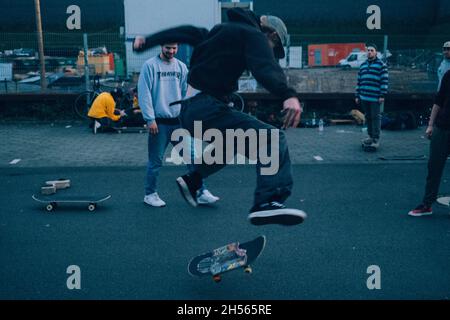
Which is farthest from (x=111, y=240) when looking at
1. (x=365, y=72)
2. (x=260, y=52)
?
(x=365, y=72)

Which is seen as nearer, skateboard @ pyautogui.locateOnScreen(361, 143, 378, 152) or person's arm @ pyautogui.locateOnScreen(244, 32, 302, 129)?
person's arm @ pyautogui.locateOnScreen(244, 32, 302, 129)

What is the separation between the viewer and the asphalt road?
4312 mm

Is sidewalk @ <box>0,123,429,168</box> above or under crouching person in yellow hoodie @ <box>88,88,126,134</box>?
under

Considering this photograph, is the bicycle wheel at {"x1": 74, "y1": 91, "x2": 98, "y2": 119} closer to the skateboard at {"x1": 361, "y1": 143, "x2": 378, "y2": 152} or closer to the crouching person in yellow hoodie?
the crouching person in yellow hoodie

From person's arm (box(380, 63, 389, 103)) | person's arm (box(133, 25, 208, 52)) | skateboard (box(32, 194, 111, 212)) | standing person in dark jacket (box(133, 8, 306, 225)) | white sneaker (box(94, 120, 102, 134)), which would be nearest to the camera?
standing person in dark jacket (box(133, 8, 306, 225))

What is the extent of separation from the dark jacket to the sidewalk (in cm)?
353

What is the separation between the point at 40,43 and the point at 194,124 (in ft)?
38.7

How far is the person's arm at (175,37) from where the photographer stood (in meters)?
3.96

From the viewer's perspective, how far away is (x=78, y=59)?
14.3 metres

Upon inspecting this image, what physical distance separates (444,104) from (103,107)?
323 inches

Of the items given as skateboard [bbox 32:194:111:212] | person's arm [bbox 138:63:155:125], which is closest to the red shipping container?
person's arm [bbox 138:63:155:125]

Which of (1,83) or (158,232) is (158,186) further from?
(1,83)

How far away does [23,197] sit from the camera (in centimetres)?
732

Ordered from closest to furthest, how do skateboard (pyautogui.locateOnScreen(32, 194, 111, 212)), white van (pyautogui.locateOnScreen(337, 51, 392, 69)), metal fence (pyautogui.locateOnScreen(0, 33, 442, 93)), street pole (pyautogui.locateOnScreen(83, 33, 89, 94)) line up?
skateboard (pyautogui.locateOnScreen(32, 194, 111, 212)), street pole (pyautogui.locateOnScreen(83, 33, 89, 94)), metal fence (pyautogui.locateOnScreen(0, 33, 442, 93)), white van (pyautogui.locateOnScreen(337, 51, 392, 69))
